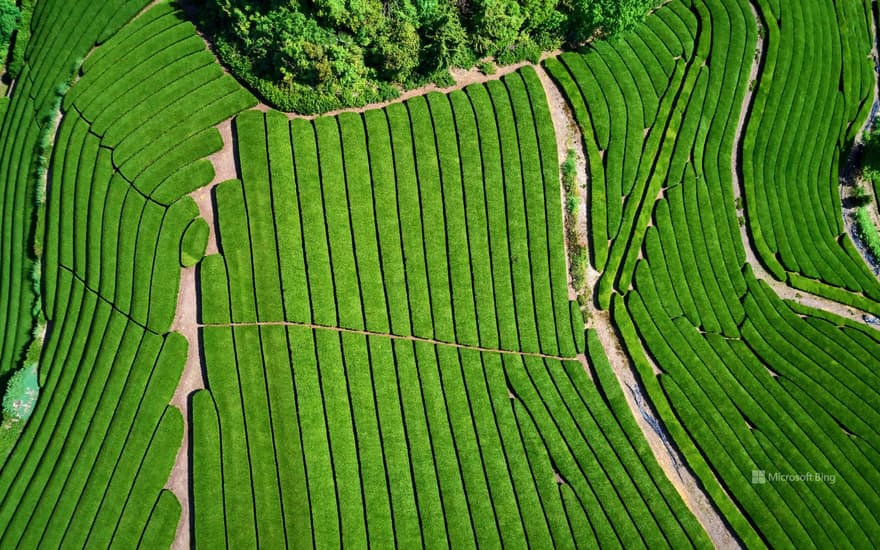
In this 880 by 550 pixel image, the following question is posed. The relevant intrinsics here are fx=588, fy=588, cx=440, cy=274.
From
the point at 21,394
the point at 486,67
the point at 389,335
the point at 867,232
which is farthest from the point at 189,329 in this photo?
the point at 867,232

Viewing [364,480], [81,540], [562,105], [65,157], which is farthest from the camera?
[562,105]

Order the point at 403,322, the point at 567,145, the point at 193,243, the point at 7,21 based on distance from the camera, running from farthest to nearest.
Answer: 1. the point at 567,145
2. the point at 7,21
3. the point at 403,322
4. the point at 193,243

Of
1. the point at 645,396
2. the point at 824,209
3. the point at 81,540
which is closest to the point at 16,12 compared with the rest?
the point at 81,540

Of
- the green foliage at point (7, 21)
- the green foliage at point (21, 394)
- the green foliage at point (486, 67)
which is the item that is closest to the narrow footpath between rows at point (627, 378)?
the green foliage at point (486, 67)

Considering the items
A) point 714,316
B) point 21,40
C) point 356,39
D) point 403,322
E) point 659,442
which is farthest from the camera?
point 714,316

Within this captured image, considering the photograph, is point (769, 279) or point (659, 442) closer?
point (659, 442)

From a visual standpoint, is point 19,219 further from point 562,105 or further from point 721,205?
point 721,205

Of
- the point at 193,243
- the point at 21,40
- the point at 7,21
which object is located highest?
the point at 7,21

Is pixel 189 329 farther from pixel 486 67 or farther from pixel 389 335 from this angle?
pixel 486 67
